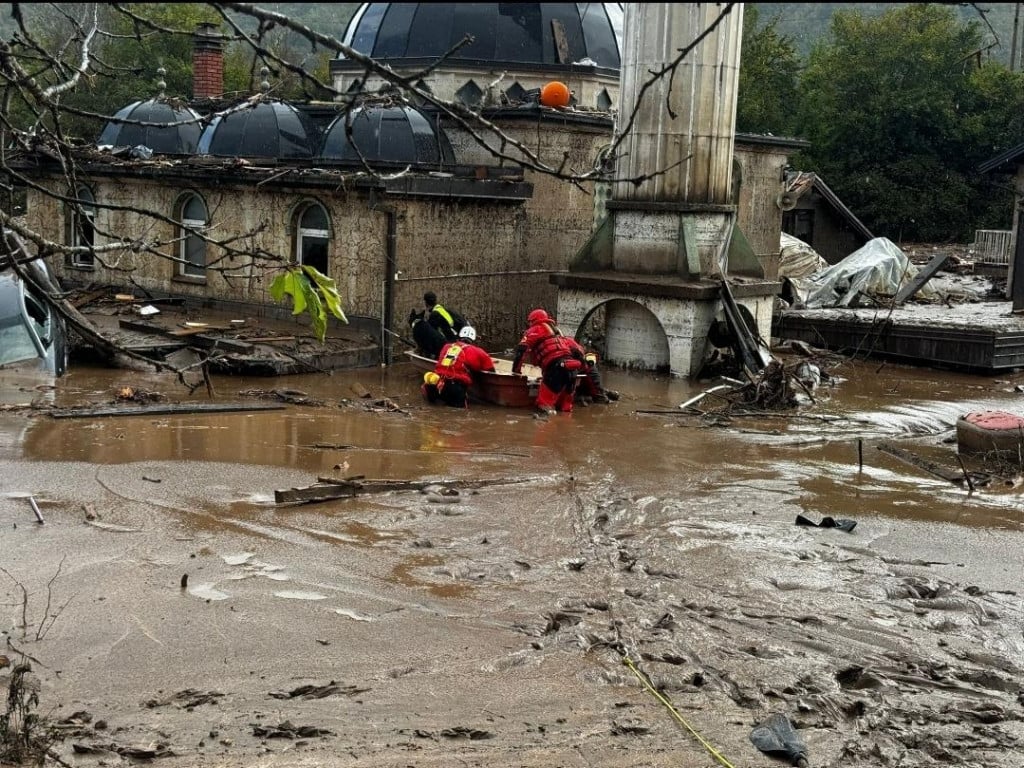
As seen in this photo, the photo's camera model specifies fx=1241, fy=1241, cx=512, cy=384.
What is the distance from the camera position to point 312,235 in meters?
22.2

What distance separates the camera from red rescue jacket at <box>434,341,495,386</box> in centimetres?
1742

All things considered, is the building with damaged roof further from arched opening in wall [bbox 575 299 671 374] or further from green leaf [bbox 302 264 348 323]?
green leaf [bbox 302 264 348 323]

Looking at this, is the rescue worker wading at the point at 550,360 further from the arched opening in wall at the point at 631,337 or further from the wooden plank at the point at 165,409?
the arched opening in wall at the point at 631,337

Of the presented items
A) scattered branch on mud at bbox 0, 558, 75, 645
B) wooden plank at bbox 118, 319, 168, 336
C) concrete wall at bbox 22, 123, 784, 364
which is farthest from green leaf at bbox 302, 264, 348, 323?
wooden plank at bbox 118, 319, 168, 336

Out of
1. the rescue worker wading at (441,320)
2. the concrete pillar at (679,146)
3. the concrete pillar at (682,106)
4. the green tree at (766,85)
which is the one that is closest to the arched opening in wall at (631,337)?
the concrete pillar at (679,146)

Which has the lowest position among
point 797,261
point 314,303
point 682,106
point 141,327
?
point 141,327

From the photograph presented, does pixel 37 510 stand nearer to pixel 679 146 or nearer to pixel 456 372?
pixel 456 372

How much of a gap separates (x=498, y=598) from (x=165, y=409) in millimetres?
8188

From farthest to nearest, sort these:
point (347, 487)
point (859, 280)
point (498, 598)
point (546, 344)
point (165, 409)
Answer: point (859, 280), point (546, 344), point (165, 409), point (347, 487), point (498, 598)

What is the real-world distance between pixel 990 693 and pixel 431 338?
13.4 meters

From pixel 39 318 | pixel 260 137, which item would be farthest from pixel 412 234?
pixel 39 318

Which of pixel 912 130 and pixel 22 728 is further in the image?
pixel 912 130

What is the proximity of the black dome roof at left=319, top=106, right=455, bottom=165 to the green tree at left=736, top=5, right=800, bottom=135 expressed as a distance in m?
31.2

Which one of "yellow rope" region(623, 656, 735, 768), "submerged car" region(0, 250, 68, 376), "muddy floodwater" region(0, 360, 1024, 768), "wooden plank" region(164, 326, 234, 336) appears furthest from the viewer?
"wooden plank" region(164, 326, 234, 336)
